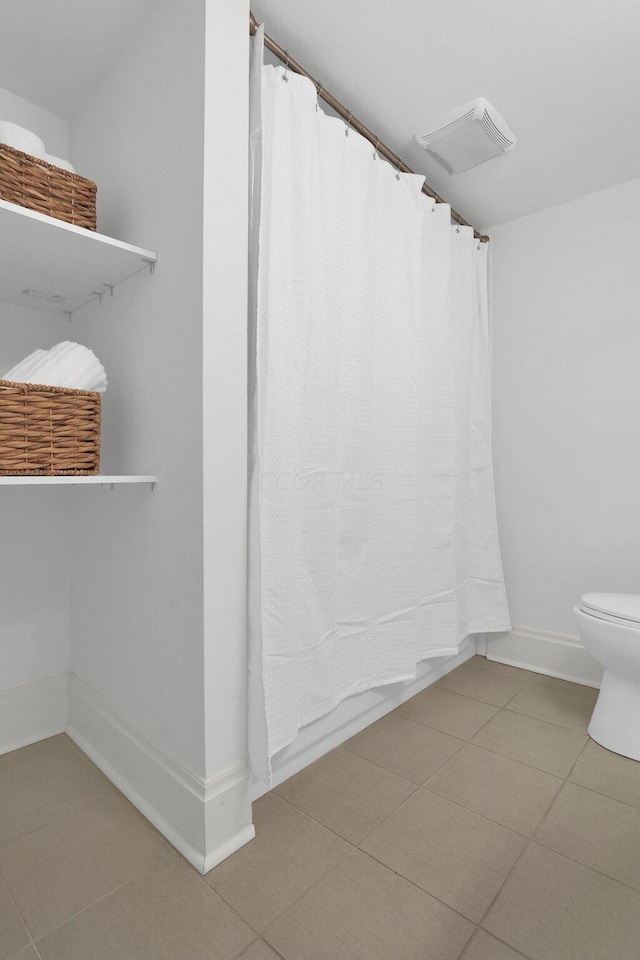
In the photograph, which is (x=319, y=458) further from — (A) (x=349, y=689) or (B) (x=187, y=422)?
(A) (x=349, y=689)

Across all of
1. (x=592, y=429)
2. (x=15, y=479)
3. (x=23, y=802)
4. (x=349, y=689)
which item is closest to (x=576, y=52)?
(x=592, y=429)

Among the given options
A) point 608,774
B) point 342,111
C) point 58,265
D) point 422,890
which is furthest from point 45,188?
Result: point 608,774

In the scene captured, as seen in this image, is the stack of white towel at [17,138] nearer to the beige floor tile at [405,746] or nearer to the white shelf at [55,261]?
the white shelf at [55,261]

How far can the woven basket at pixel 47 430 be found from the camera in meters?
1.09

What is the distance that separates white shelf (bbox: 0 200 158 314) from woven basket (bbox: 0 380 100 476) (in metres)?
0.35

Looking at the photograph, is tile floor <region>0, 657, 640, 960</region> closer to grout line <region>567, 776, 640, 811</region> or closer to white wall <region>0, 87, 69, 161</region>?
grout line <region>567, 776, 640, 811</region>

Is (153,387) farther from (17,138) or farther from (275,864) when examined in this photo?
(275,864)

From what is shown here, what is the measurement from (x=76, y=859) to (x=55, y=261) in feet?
4.83

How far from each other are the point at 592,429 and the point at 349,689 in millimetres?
1527

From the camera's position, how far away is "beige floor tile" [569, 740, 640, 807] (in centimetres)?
146

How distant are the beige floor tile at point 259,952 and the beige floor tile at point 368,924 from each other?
0.01 metres

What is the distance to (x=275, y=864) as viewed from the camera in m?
1.18

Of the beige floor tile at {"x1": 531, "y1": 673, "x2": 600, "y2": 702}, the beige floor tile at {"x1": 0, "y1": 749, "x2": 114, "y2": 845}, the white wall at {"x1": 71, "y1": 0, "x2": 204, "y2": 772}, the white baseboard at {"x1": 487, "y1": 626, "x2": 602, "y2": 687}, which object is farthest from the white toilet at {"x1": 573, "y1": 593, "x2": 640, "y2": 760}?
the beige floor tile at {"x1": 0, "y1": 749, "x2": 114, "y2": 845}

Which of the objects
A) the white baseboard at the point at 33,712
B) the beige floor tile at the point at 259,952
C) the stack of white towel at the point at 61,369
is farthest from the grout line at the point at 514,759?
the stack of white towel at the point at 61,369
